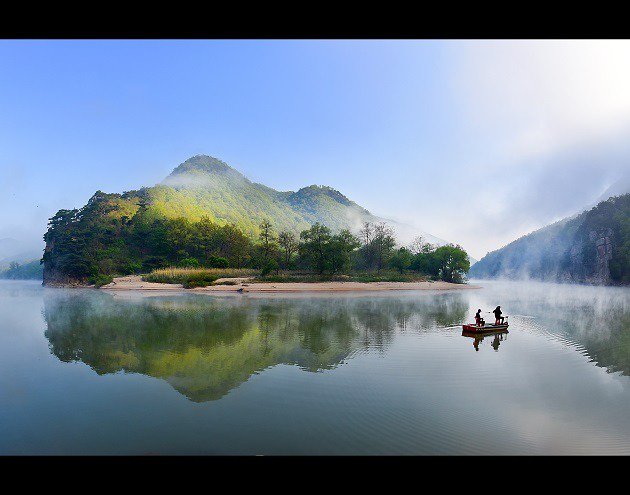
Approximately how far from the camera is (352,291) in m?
44.9

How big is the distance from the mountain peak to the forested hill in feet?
494

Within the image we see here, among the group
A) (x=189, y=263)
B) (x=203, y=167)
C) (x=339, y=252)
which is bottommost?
(x=189, y=263)

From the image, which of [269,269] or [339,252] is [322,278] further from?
[269,269]

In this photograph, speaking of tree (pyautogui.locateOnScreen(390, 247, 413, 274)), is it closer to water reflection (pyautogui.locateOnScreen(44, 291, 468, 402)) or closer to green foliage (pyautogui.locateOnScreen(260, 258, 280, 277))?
green foliage (pyautogui.locateOnScreen(260, 258, 280, 277))

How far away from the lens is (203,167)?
190 meters

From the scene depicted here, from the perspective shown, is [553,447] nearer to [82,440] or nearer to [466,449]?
[466,449]

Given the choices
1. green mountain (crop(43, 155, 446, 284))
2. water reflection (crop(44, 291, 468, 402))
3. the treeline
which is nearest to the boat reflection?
water reflection (crop(44, 291, 468, 402))

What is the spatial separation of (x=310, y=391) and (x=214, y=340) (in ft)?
21.9

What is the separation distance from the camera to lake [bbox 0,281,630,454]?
6.12 meters

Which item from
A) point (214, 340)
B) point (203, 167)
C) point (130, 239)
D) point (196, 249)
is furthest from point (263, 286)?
point (203, 167)

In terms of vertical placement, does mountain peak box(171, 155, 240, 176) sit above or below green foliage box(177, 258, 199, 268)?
above
